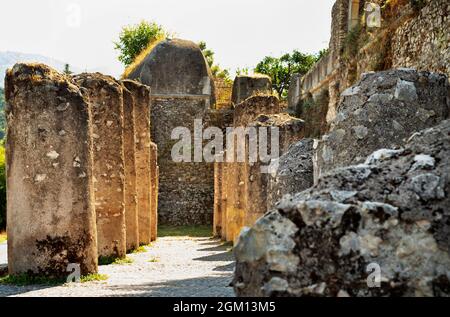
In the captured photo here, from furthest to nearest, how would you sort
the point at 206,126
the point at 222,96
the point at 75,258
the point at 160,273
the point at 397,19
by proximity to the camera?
the point at 222,96, the point at 206,126, the point at 397,19, the point at 160,273, the point at 75,258

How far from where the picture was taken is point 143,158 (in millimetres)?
18438

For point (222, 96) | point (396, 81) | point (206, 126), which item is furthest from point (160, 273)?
point (222, 96)

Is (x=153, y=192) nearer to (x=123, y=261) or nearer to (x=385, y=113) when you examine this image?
(x=123, y=261)

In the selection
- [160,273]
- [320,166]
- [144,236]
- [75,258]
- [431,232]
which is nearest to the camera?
[431,232]

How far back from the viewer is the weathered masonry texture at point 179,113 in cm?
3102

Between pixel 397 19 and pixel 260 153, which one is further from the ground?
pixel 397 19

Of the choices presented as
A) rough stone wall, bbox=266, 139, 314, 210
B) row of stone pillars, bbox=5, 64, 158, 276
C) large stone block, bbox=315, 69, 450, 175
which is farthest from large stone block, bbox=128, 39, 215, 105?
large stone block, bbox=315, 69, 450, 175

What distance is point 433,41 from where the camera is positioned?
12.5m

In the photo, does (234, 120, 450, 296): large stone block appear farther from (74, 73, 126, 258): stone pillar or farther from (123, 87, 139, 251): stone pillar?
(123, 87, 139, 251): stone pillar

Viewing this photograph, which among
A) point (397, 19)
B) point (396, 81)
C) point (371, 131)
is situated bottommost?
point (371, 131)

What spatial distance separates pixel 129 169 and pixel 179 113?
17.2 metres

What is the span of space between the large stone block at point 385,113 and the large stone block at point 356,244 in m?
2.03

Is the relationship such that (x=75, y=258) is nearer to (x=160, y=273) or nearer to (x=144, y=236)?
(x=160, y=273)

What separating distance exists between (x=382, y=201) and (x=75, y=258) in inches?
272
